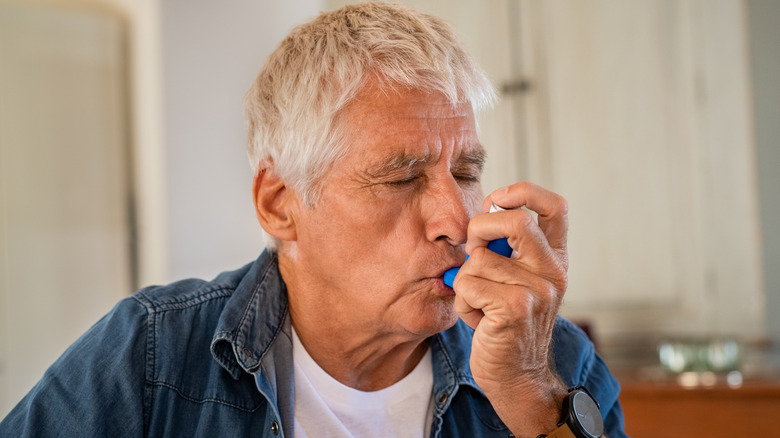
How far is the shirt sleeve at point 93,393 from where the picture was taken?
1.15 metres

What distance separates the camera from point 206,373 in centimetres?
127

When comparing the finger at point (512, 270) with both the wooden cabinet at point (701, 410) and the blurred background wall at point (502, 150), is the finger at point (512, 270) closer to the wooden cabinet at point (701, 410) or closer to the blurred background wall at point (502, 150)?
the wooden cabinet at point (701, 410)

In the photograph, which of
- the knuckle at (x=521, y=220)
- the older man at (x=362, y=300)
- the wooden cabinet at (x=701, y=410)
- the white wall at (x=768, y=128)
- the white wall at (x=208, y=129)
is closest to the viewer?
the knuckle at (x=521, y=220)

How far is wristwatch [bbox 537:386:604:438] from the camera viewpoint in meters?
1.15

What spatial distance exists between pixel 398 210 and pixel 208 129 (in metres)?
2.08

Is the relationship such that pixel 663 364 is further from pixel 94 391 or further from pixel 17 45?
pixel 17 45

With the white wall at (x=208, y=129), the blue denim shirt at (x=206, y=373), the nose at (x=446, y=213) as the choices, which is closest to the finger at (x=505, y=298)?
the nose at (x=446, y=213)

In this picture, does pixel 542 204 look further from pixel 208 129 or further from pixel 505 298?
pixel 208 129

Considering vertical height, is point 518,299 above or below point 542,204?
below

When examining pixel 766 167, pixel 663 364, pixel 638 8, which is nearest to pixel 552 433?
pixel 663 364

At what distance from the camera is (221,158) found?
316 centimetres

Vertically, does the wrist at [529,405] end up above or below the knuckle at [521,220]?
below

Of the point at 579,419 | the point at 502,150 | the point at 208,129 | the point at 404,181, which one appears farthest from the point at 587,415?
the point at 208,129

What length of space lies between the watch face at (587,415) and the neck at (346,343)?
27cm
